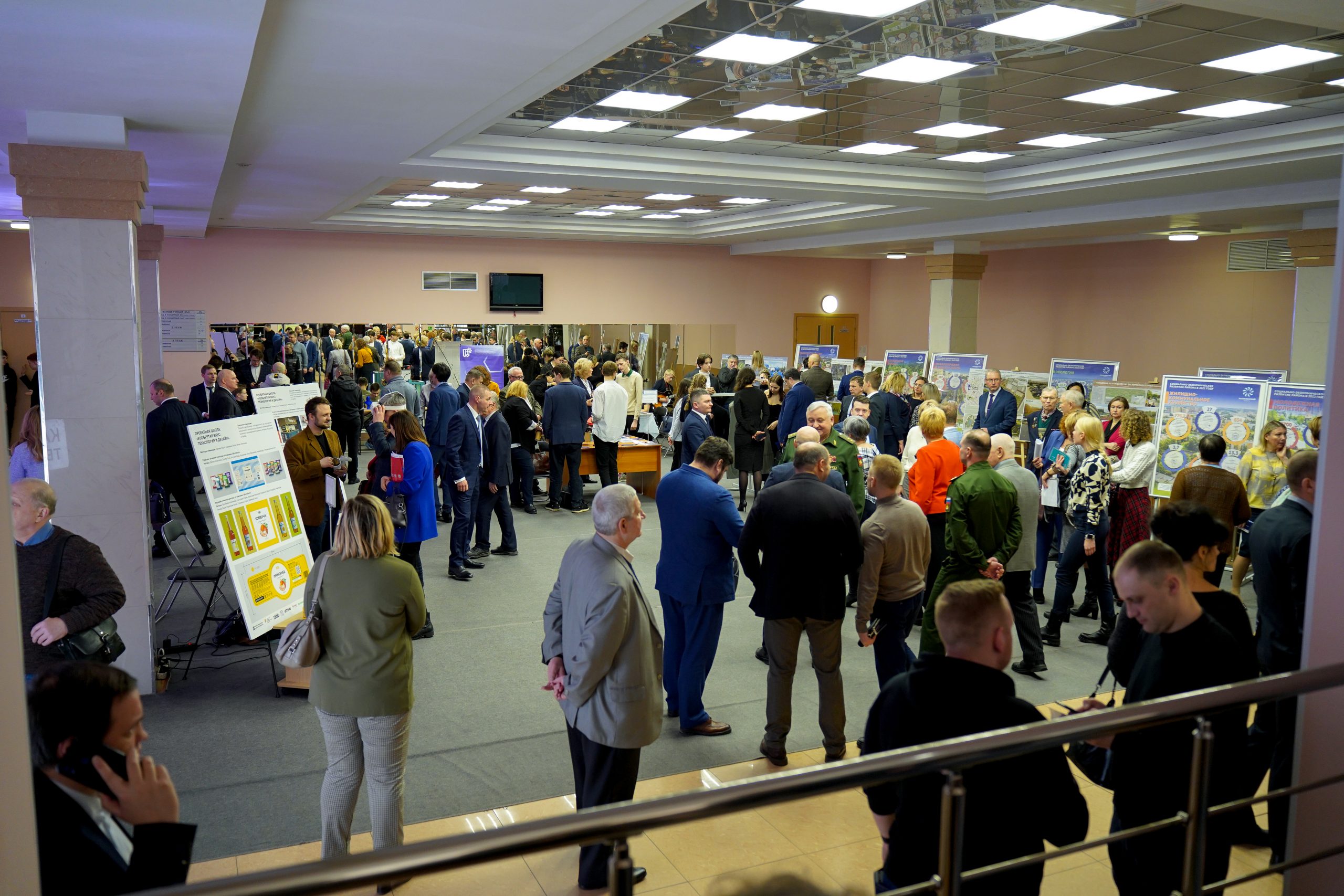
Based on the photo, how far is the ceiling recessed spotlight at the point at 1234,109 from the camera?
6703 mm

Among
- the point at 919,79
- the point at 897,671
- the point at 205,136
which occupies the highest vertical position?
the point at 919,79

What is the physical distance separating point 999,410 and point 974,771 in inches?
365

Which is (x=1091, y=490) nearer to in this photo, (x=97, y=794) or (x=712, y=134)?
(x=712, y=134)

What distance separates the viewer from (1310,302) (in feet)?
35.0

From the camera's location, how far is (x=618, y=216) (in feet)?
47.2

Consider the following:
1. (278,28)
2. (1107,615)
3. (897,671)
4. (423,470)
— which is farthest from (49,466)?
(1107,615)

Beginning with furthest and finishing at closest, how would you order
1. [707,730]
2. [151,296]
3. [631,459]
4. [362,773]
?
[151,296] < [631,459] < [707,730] < [362,773]

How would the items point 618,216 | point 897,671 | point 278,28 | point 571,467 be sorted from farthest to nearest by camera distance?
point 618,216 < point 571,467 < point 897,671 < point 278,28

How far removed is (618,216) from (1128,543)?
971 centimetres

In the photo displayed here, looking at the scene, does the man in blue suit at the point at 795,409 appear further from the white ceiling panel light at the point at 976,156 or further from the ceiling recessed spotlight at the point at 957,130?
the ceiling recessed spotlight at the point at 957,130

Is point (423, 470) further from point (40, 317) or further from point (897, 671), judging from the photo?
point (897, 671)

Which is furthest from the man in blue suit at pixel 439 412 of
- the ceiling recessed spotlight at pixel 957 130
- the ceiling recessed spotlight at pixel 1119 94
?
the ceiling recessed spotlight at pixel 1119 94

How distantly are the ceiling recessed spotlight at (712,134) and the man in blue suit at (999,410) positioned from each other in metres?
4.64

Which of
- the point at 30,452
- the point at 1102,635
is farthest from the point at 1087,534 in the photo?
the point at 30,452
